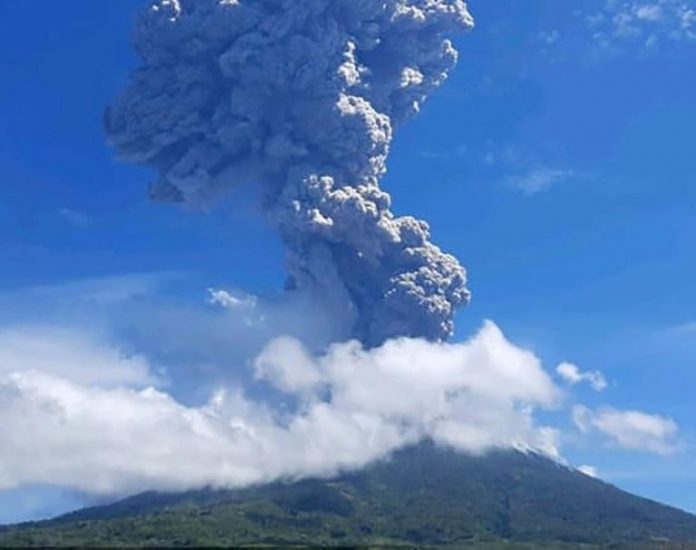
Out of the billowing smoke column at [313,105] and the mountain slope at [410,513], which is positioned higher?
the billowing smoke column at [313,105]

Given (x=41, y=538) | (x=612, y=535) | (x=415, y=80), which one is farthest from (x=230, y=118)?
(x=612, y=535)

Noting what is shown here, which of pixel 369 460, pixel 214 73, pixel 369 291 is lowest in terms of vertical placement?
pixel 369 460

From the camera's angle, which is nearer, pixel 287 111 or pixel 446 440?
pixel 287 111

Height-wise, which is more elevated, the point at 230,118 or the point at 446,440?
the point at 230,118

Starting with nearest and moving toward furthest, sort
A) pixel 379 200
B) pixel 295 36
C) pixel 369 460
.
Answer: pixel 295 36 < pixel 379 200 < pixel 369 460

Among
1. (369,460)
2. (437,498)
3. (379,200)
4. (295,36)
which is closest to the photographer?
(295,36)

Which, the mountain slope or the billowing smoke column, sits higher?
the billowing smoke column

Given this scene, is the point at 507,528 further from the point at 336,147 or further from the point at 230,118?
the point at 230,118
